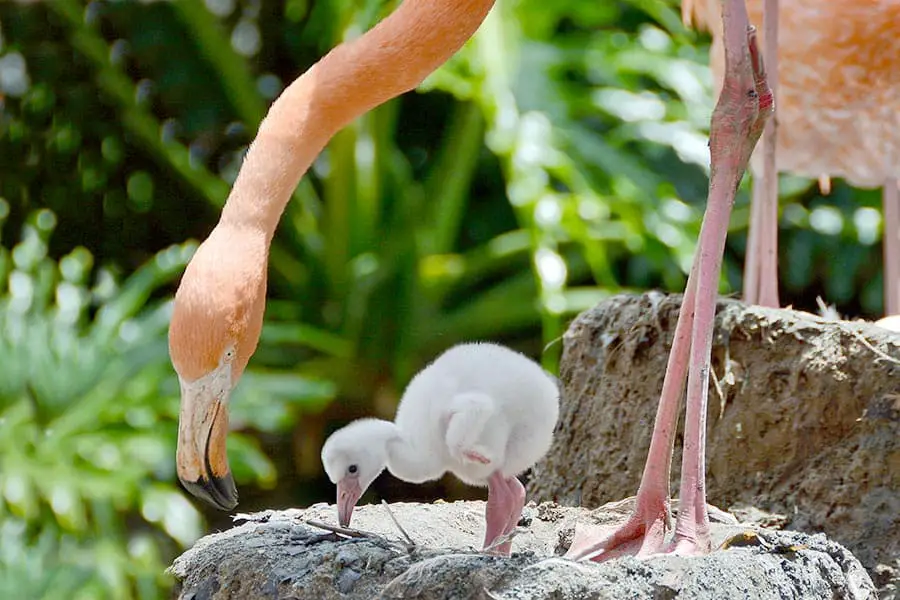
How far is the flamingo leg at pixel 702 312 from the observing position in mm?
1933

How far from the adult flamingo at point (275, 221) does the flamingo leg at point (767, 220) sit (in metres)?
0.92

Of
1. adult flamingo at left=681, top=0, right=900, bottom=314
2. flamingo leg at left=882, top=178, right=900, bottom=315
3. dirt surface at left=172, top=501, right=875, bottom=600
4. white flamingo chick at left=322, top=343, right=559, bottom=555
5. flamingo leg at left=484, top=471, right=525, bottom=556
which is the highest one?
adult flamingo at left=681, top=0, right=900, bottom=314

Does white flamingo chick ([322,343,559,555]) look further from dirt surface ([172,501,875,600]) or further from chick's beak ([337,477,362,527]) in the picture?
dirt surface ([172,501,875,600])

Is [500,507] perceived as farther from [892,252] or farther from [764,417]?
[892,252]

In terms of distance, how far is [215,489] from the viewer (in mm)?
2047

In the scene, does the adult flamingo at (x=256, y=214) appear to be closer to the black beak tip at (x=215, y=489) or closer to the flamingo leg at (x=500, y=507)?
the black beak tip at (x=215, y=489)

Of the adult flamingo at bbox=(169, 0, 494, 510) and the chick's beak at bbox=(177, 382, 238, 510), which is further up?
the adult flamingo at bbox=(169, 0, 494, 510)

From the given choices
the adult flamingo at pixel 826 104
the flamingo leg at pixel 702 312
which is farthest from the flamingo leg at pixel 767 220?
the flamingo leg at pixel 702 312

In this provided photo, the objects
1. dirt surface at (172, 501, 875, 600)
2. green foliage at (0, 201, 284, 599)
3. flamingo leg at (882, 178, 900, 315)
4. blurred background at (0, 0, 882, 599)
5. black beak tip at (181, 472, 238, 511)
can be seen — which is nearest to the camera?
dirt surface at (172, 501, 875, 600)

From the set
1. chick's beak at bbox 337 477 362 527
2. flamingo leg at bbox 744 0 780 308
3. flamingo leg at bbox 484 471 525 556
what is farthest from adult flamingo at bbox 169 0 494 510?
flamingo leg at bbox 744 0 780 308

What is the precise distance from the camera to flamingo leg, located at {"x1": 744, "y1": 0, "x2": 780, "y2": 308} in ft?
9.52

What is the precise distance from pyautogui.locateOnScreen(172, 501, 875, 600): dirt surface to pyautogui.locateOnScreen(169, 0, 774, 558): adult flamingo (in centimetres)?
13

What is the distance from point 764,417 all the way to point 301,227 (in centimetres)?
287

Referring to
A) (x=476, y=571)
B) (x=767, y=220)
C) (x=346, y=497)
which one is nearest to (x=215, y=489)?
(x=346, y=497)
